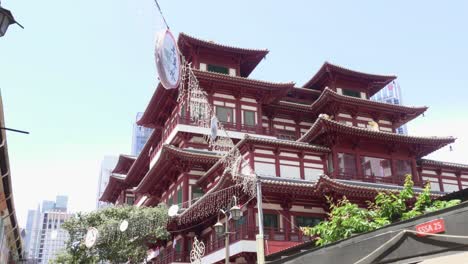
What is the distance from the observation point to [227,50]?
3812 centimetres

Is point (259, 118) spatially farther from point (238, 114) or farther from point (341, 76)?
point (341, 76)

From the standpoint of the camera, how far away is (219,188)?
26.2 meters

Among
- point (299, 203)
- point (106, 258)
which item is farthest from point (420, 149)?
point (106, 258)

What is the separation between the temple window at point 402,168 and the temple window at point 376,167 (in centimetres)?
56

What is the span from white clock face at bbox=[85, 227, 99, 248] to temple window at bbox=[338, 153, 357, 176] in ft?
50.6

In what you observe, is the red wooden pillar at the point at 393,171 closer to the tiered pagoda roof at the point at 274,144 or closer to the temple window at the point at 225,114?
the tiered pagoda roof at the point at 274,144

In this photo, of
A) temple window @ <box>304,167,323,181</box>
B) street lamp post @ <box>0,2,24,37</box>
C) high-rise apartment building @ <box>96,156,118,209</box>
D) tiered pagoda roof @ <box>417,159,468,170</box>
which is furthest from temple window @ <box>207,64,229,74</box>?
high-rise apartment building @ <box>96,156,118,209</box>

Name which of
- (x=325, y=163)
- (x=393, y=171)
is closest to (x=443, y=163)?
(x=393, y=171)

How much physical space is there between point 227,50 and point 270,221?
17231 mm

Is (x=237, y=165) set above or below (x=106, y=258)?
above

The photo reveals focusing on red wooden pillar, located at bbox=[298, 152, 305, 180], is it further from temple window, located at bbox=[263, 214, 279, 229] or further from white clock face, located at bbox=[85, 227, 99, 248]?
white clock face, located at bbox=[85, 227, 99, 248]

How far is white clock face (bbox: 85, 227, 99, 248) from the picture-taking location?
2788 centimetres

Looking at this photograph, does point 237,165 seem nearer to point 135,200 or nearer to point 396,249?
point 396,249

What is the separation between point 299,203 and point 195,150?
973cm
